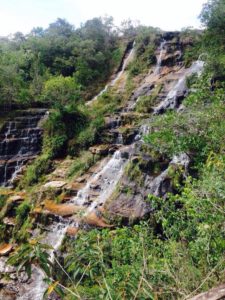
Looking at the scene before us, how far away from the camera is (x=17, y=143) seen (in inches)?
738

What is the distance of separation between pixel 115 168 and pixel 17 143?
24.0 ft

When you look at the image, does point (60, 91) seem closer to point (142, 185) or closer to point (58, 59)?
point (58, 59)

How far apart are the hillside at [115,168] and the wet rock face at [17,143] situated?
63 millimetres

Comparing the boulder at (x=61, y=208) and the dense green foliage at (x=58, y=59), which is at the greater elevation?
the dense green foliage at (x=58, y=59)

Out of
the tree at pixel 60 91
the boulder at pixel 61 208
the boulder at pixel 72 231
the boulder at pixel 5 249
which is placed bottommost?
the boulder at pixel 5 249

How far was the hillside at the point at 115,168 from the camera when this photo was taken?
4465mm

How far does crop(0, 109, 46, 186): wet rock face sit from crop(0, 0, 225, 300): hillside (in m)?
0.06

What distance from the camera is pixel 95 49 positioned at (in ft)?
101

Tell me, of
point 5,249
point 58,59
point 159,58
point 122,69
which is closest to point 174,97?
point 159,58

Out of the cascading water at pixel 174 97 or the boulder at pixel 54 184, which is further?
the cascading water at pixel 174 97

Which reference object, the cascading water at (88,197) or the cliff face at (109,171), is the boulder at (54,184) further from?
the cascading water at (88,197)

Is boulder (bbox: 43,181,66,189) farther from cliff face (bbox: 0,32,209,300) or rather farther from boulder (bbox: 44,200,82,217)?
boulder (bbox: 44,200,82,217)

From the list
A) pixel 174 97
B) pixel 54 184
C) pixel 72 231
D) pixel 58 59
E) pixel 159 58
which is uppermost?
pixel 159 58

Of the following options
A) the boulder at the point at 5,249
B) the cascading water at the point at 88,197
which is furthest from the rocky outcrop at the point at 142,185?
the boulder at the point at 5,249
